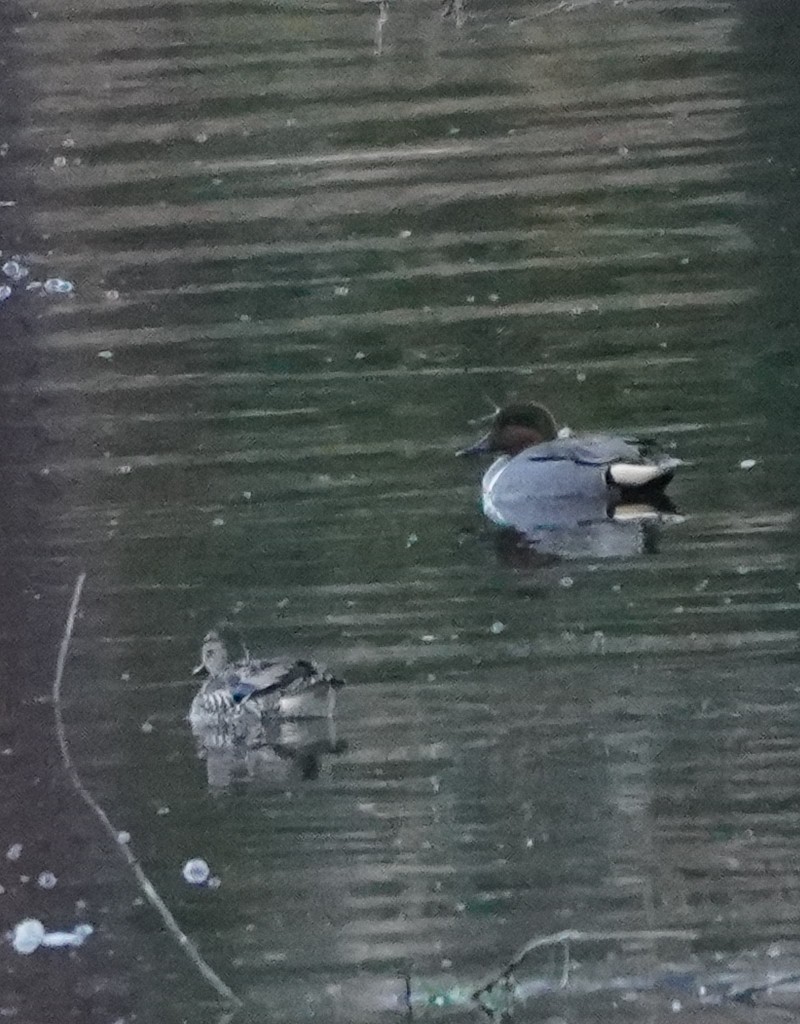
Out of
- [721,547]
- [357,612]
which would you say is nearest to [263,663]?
[357,612]

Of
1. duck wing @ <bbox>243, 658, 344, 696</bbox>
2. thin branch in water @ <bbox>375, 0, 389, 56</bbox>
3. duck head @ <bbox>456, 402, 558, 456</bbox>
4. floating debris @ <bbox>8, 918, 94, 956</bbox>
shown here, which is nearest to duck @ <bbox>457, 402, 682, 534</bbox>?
duck head @ <bbox>456, 402, 558, 456</bbox>

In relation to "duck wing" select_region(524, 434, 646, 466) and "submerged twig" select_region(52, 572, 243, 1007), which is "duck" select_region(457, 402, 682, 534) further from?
"submerged twig" select_region(52, 572, 243, 1007)

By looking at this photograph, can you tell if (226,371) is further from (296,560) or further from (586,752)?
(586,752)

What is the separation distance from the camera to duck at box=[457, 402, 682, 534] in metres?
0.69

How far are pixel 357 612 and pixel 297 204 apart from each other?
0.84 feet

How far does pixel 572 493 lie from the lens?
693mm

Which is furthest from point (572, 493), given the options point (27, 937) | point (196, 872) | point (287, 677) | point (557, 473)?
point (27, 937)

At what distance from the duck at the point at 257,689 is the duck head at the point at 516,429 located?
170mm

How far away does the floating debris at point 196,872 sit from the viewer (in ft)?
2.26

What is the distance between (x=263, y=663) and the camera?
0.69 meters

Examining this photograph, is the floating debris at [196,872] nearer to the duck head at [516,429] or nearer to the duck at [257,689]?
the duck at [257,689]

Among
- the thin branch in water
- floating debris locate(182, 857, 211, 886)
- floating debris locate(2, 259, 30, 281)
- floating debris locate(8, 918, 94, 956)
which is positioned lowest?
floating debris locate(8, 918, 94, 956)

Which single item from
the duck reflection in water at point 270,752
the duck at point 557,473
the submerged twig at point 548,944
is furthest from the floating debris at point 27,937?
the duck at point 557,473

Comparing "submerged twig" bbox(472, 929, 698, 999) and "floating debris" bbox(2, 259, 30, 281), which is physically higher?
"floating debris" bbox(2, 259, 30, 281)
